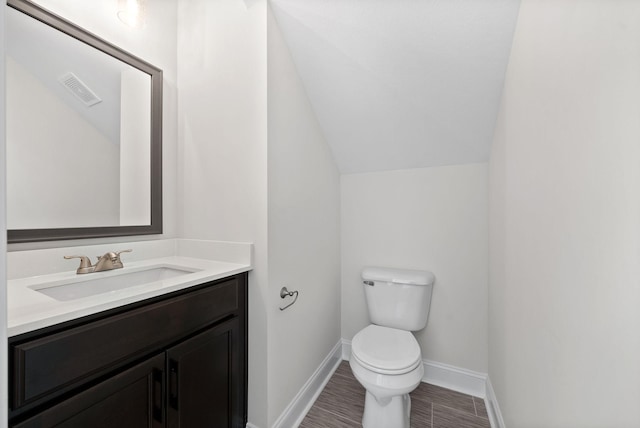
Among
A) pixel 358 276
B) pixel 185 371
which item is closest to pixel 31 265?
pixel 185 371

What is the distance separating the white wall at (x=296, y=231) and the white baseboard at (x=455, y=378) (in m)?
0.70

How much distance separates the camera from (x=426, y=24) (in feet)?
3.91

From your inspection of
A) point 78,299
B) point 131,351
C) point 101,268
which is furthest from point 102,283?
point 131,351

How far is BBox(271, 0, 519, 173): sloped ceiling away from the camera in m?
1.17

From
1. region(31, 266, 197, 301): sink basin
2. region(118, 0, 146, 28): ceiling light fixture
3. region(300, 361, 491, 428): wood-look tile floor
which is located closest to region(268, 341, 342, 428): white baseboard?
region(300, 361, 491, 428): wood-look tile floor

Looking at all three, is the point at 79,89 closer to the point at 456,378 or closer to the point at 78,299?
the point at 78,299

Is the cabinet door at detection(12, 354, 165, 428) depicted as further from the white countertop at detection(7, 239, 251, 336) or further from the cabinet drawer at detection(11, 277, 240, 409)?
the white countertop at detection(7, 239, 251, 336)

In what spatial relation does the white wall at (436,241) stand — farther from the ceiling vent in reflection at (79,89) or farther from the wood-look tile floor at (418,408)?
the ceiling vent in reflection at (79,89)

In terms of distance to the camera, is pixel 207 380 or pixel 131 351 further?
pixel 207 380

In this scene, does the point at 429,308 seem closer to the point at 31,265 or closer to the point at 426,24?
the point at 426,24

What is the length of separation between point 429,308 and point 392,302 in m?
0.27

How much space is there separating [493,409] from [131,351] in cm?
177

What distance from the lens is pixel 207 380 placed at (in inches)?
42.1

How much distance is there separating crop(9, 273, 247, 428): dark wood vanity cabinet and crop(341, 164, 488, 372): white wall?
1011 millimetres
